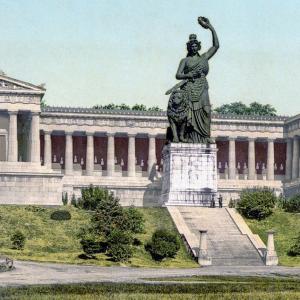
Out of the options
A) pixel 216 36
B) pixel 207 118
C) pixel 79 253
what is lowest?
pixel 79 253

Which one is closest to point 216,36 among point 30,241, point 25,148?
point 30,241

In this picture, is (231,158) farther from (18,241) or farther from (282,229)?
(18,241)

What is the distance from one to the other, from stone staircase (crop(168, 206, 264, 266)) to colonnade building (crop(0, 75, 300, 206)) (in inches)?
1556

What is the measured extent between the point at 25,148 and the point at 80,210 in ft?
154

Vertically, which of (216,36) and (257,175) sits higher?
(216,36)

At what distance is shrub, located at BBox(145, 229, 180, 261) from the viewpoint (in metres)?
69.1

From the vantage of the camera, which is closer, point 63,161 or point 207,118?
point 207,118

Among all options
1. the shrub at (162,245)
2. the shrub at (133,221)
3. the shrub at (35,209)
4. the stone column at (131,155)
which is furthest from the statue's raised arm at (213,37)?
the stone column at (131,155)

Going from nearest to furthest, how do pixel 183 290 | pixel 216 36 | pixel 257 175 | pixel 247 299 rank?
1. pixel 247 299
2. pixel 183 290
3. pixel 216 36
4. pixel 257 175

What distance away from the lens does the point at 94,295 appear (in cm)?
4297

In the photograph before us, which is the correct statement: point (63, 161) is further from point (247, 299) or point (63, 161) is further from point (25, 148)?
point (247, 299)

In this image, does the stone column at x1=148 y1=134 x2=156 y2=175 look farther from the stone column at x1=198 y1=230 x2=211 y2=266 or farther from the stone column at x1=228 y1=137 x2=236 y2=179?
the stone column at x1=198 y1=230 x2=211 y2=266

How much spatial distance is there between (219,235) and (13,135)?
178ft

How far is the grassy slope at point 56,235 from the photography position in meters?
67.2
